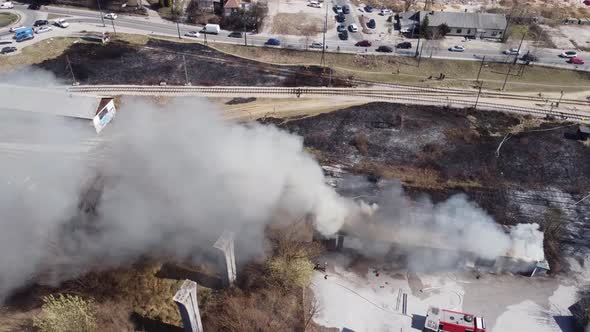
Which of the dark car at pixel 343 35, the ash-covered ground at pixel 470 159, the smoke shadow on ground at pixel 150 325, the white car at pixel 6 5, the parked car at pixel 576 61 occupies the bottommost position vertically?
the smoke shadow on ground at pixel 150 325

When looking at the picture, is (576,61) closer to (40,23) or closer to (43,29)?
(43,29)

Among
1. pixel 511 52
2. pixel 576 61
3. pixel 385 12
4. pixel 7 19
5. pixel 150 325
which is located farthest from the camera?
pixel 385 12

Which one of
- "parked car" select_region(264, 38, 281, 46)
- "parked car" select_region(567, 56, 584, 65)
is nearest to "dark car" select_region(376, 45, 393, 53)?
"parked car" select_region(264, 38, 281, 46)

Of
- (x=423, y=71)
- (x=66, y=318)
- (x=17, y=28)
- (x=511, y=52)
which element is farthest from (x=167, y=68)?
(x=511, y=52)

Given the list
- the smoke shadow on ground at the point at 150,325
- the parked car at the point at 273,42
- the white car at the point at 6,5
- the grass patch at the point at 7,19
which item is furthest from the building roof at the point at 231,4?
the smoke shadow on ground at the point at 150,325

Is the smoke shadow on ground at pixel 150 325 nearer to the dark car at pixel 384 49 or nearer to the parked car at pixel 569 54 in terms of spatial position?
the dark car at pixel 384 49
